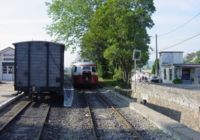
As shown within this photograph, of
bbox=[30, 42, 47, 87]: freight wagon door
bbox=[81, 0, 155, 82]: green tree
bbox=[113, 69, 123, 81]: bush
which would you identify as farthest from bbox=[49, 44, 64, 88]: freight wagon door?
bbox=[113, 69, 123, 81]: bush

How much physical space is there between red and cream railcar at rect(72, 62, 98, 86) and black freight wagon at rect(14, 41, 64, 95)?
18.2m

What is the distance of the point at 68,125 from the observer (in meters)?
16.6

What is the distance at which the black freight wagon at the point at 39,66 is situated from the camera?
24.6 meters

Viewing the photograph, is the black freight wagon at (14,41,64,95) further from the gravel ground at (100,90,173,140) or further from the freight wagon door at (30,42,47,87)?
the gravel ground at (100,90,173,140)

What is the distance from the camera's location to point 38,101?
26.6 meters

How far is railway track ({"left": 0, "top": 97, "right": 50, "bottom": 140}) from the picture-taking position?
Result: 14391 millimetres

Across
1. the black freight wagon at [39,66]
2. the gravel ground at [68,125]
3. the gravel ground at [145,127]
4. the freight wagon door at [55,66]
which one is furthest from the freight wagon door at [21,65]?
the gravel ground at [145,127]

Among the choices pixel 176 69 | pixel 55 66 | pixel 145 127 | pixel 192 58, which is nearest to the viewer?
pixel 145 127

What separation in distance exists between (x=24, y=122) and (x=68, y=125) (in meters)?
1.85

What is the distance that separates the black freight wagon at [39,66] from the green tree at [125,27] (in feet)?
63.3

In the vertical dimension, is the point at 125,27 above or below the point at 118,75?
above

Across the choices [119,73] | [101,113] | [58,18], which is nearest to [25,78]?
[101,113]

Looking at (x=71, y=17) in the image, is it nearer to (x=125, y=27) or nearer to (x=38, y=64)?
(x=125, y=27)

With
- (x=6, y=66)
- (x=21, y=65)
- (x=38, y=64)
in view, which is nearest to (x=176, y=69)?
(x=6, y=66)
